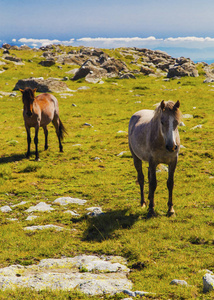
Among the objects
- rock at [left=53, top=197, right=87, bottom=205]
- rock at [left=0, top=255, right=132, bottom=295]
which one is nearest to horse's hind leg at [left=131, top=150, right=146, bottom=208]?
rock at [left=53, top=197, right=87, bottom=205]

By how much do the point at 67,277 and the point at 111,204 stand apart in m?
4.89

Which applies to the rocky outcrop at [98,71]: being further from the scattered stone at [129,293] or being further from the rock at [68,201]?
the scattered stone at [129,293]

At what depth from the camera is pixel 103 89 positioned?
140 ft

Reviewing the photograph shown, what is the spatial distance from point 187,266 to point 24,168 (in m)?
10.8

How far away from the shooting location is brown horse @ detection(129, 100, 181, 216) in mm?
7883

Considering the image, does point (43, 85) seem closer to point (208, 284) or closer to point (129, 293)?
point (129, 293)

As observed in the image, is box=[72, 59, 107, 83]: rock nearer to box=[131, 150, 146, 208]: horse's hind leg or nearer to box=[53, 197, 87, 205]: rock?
box=[131, 150, 146, 208]: horse's hind leg

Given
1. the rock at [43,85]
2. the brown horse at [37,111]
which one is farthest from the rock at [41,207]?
the rock at [43,85]

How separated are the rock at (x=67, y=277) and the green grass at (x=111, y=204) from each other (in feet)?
0.70

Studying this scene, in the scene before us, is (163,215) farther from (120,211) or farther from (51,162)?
(51,162)

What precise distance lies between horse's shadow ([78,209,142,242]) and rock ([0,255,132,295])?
1292 millimetres

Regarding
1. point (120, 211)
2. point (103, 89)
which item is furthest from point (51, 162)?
point (103, 89)

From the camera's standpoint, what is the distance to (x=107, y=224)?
8641 mm

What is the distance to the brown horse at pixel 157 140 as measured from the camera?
7.88 metres
